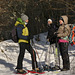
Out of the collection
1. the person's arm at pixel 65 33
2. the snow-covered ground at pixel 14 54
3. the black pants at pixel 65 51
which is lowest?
the snow-covered ground at pixel 14 54

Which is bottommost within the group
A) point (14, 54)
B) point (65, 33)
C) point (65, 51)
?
point (14, 54)

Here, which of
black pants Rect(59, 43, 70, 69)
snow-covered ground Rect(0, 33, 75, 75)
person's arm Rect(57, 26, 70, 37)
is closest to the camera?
person's arm Rect(57, 26, 70, 37)

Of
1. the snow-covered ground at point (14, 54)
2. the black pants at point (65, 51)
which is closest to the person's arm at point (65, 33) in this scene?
the black pants at point (65, 51)

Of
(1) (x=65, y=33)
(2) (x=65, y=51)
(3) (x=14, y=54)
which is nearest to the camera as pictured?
(1) (x=65, y=33)

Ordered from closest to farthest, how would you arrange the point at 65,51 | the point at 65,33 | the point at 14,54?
the point at 65,33
the point at 65,51
the point at 14,54

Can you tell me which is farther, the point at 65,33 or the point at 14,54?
the point at 14,54

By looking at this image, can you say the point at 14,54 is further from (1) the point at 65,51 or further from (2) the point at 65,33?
(2) the point at 65,33

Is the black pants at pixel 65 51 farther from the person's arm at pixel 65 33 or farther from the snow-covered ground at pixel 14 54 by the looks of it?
the snow-covered ground at pixel 14 54

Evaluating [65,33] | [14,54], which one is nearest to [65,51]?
[65,33]

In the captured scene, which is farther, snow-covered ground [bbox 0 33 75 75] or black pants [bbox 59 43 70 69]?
snow-covered ground [bbox 0 33 75 75]

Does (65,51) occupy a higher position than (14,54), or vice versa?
(65,51)

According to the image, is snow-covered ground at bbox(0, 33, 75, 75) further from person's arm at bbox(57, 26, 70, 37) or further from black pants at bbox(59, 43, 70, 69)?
person's arm at bbox(57, 26, 70, 37)

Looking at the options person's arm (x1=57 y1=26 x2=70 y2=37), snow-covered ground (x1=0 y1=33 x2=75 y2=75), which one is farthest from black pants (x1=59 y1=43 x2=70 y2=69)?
snow-covered ground (x1=0 y1=33 x2=75 y2=75)

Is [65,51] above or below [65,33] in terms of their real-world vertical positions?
below
